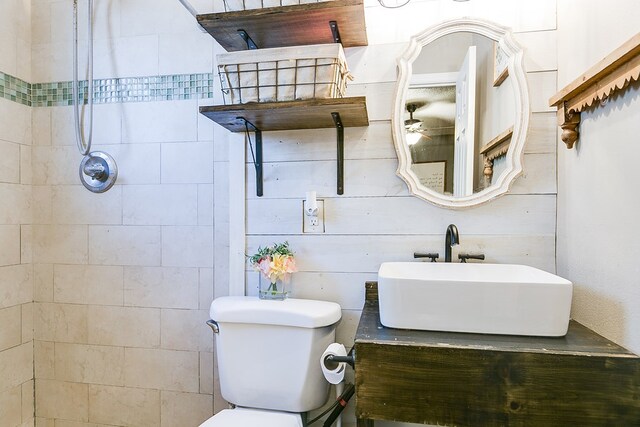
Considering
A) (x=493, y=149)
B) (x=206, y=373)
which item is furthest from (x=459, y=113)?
(x=206, y=373)

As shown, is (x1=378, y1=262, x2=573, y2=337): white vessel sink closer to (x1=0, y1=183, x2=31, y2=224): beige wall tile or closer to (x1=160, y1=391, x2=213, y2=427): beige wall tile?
(x1=160, y1=391, x2=213, y2=427): beige wall tile

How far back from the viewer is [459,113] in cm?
139

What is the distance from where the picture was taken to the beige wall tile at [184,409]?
5.24 ft

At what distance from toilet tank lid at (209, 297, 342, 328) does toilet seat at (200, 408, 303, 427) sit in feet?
1.04

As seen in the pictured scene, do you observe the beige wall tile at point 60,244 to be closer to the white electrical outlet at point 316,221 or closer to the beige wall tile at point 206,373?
the beige wall tile at point 206,373

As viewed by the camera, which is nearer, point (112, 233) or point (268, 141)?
point (268, 141)

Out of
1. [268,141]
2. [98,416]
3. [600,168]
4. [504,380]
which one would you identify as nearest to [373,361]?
[504,380]

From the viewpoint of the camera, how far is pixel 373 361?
96cm

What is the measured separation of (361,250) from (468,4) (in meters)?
1.01

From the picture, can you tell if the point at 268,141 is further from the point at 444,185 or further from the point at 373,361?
the point at 373,361

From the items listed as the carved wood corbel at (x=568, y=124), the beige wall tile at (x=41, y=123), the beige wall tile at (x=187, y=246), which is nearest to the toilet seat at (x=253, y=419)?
the beige wall tile at (x=187, y=246)

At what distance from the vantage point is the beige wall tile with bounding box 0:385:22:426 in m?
1.62

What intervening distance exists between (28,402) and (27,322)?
0.37 m

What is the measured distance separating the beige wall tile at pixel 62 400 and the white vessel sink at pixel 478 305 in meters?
1.53
